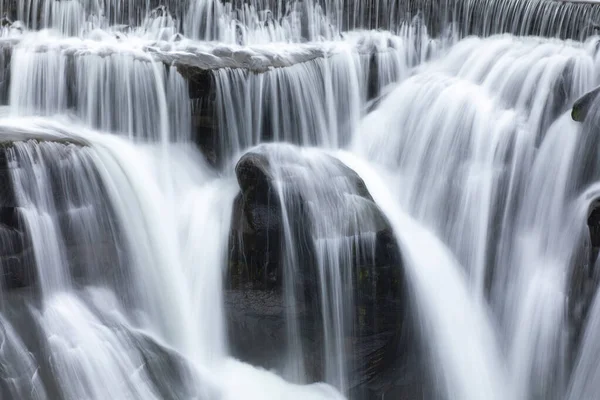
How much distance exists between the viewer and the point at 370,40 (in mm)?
10953

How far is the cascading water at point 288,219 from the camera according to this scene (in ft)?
23.4

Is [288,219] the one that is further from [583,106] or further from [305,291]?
[583,106]

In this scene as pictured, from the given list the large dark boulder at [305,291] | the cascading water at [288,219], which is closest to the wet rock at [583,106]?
the cascading water at [288,219]

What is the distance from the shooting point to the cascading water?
714cm

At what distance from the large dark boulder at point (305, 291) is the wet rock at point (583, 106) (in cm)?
222

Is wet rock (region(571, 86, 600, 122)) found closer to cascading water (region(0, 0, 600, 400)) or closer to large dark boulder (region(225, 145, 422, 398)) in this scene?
cascading water (region(0, 0, 600, 400))

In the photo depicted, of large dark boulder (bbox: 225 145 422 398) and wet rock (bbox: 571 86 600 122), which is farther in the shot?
wet rock (bbox: 571 86 600 122)

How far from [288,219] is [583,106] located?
3.17m

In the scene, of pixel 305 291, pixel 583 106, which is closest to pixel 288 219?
pixel 305 291

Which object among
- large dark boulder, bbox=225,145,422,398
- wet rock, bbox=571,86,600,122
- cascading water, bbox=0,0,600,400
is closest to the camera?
cascading water, bbox=0,0,600,400

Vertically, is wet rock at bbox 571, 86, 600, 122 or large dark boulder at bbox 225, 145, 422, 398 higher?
wet rock at bbox 571, 86, 600, 122

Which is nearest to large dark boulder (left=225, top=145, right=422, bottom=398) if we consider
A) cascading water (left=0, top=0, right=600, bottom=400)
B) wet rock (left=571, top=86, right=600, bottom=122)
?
cascading water (left=0, top=0, right=600, bottom=400)

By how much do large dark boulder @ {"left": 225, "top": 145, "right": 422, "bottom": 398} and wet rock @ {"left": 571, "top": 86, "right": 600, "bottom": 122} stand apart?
2.22 metres

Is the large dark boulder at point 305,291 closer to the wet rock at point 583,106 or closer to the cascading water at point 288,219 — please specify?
the cascading water at point 288,219
